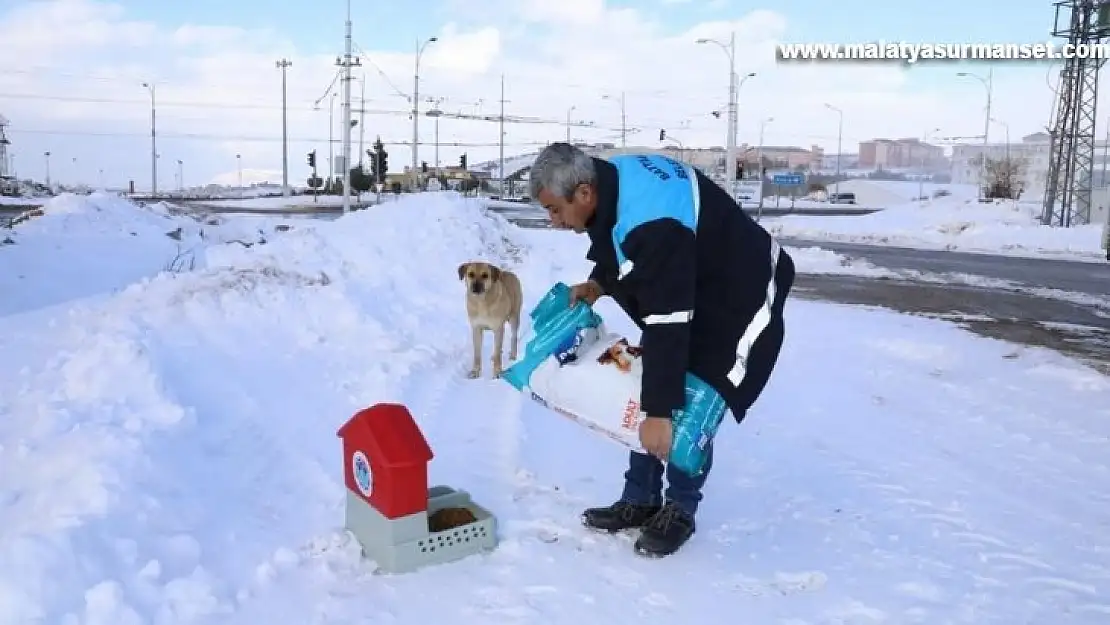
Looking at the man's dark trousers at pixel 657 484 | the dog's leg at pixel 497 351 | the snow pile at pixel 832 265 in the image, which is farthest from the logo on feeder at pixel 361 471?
the snow pile at pixel 832 265

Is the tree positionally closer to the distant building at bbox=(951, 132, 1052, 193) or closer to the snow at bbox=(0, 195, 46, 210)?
the distant building at bbox=(951, 132, 1052, 193)

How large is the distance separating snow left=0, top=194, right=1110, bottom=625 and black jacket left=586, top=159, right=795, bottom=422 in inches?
34.6

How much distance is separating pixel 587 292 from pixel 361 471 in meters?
1.28

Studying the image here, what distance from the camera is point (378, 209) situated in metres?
16.4

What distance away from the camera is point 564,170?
10.4 ft

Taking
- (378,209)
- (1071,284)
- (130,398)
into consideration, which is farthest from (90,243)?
(1071,284)

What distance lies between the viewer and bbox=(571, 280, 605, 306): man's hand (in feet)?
12.6

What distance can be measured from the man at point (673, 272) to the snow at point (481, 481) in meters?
0.64

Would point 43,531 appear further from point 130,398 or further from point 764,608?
point 764,608

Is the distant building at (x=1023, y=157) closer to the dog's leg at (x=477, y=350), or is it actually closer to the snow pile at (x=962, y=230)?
the snow pile at (x=962, y=230)

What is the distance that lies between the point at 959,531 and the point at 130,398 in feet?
14.5

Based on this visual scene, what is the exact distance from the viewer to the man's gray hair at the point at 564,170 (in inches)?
125

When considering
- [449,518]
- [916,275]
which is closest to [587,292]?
[449,518]

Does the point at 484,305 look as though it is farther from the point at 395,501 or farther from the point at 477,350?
the point at 395,501
